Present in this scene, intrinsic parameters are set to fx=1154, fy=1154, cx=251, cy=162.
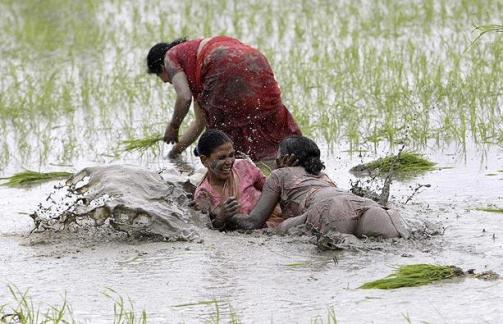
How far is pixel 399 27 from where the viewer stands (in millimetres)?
10203

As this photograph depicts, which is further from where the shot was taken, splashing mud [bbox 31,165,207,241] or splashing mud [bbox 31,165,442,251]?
splashing mud [bbox 31,165,207,241]

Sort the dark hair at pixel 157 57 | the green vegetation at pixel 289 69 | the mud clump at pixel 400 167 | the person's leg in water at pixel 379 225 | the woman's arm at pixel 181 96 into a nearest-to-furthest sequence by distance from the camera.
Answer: the person's leg in water at pixel 379 225 → the mud clump at pixel 400 167 → the woman's arm at pixel 181 96 → the dark hair at pixel 157 57 → the green vegetation at pixel 289 69

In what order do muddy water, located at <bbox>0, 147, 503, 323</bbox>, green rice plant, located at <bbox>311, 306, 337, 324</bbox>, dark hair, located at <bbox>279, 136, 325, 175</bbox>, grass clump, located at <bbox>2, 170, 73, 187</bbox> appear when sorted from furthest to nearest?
grass clump, located at <bbox>2, 170, 73, 187</bbox> → dark hair, located at <bbox>279, 136, 325, 175</bbox> → muddy water, located at <bbox>0, 147, 503, 323</bbox> → green rice plant, located at <bbox>311, 306, 337, 324</bbox>

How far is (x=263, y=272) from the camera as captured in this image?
429 cm

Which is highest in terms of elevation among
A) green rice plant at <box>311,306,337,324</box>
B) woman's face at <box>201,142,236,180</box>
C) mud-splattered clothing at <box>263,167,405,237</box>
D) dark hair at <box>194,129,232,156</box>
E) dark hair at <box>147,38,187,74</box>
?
dark hair at <box>147,38,187,74</box>

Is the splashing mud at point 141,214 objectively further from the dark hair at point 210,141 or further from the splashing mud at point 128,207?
the dark hair at point 210,141

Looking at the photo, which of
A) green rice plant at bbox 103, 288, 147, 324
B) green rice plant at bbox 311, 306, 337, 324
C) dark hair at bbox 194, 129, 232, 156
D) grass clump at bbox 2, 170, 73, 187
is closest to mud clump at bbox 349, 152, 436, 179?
dark hair at bbox 194, 129, 232, 156

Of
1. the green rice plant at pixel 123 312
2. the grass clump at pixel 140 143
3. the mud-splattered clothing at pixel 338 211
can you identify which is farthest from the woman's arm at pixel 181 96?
the green rice plant at pixel 123 312

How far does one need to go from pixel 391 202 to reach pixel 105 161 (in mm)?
2200

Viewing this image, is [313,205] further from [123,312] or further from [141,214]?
[123,312]

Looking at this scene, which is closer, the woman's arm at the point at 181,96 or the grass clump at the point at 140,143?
the woman's arm at the point at 181,96

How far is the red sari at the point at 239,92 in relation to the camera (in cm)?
670

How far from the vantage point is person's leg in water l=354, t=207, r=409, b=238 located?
464cm

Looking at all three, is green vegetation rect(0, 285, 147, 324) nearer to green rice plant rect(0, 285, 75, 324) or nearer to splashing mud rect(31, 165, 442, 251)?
green rice plant rect(0, 285, 75, 324)
